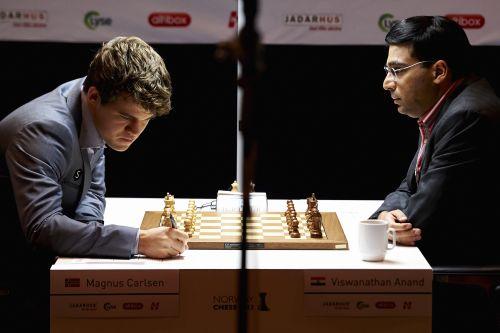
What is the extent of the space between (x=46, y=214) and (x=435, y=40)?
1.54 m

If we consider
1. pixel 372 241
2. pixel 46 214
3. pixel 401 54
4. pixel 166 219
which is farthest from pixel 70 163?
Answer: pixel 401 54

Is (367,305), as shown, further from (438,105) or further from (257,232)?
(438,105)

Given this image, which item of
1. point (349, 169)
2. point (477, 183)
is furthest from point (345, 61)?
point (477, 183)

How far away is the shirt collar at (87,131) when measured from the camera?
2.81 m

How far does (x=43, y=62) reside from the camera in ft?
16.4

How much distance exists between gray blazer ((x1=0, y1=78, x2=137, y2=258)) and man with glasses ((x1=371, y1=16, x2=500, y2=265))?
1.00m

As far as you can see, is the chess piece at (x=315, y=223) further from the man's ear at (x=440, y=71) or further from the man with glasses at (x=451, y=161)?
the man's ear at (x=440, y=71)

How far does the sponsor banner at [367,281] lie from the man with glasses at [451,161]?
32 cm

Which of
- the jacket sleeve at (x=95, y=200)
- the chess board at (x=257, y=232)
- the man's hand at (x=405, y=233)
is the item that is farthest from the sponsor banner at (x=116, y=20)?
the man's hand at (x=405, y=233)

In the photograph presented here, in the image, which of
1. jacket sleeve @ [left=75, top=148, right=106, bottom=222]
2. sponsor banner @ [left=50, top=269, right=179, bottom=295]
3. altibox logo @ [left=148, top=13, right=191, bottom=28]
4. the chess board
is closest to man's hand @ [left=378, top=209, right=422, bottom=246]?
the chess board

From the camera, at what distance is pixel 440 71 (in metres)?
3.10

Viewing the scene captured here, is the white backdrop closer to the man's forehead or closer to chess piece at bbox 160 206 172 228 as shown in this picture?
the man's forehead

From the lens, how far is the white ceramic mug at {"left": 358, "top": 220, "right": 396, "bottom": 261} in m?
2.54

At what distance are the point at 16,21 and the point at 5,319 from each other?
7.66 feet
